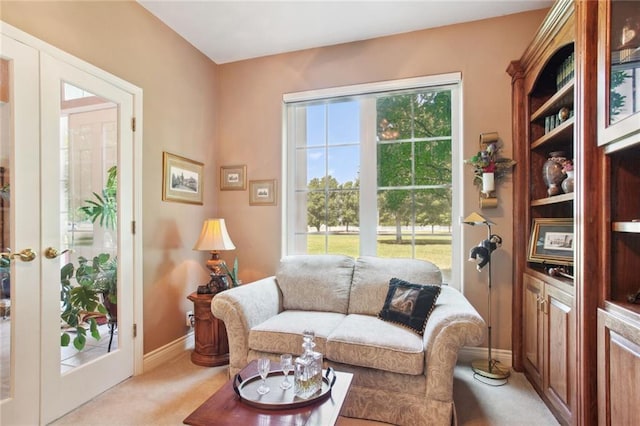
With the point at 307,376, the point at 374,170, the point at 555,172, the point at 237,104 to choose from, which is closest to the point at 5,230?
the point at 307,376

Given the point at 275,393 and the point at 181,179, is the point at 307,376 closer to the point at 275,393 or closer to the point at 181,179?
the point at 275,393

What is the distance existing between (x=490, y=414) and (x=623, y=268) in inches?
44.3

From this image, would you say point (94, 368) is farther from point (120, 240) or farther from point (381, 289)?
point (381, 289)

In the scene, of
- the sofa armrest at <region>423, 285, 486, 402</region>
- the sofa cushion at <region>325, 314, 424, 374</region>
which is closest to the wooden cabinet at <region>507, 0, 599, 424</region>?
the sofa armrest at <region>423, 285, 486, 402</region>

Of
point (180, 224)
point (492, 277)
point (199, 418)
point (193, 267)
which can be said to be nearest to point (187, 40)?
point (180, 224)

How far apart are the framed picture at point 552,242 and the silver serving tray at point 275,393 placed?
1.64m

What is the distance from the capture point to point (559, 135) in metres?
2.06

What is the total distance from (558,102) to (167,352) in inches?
135

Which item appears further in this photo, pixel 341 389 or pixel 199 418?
pixel 341 389

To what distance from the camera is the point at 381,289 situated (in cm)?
247

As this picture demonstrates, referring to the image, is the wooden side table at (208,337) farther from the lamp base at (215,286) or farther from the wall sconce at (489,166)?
the wall sconce at (489,166)

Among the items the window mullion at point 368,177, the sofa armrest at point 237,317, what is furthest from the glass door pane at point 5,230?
the window mullion at point 368,177

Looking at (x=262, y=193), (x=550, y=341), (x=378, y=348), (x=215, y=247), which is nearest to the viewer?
(x=378, y=348)

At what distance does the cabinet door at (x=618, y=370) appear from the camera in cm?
125
